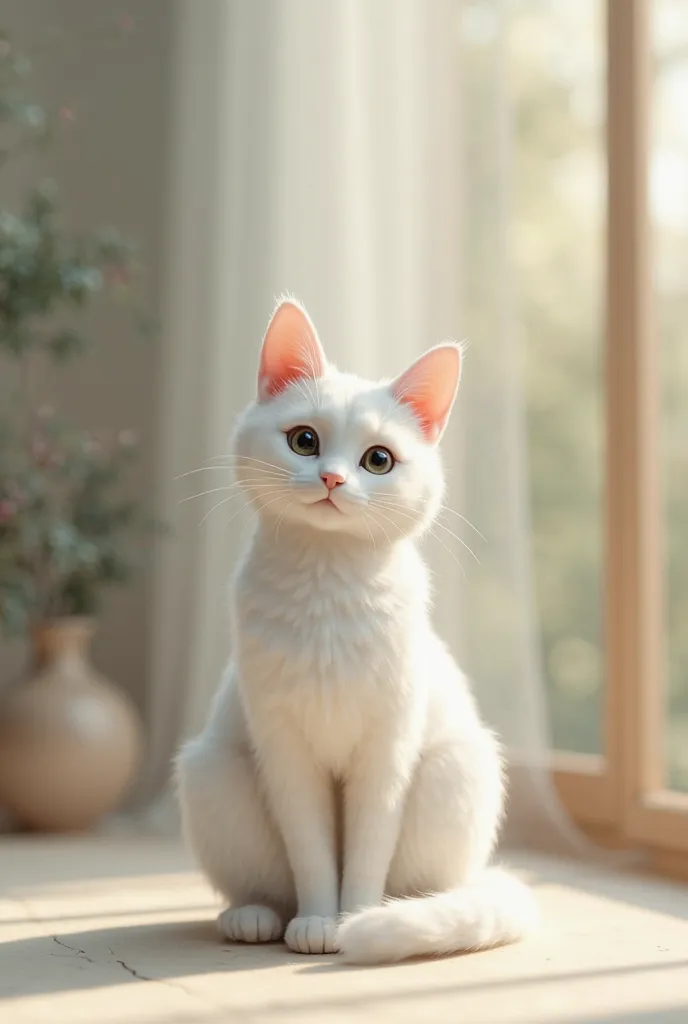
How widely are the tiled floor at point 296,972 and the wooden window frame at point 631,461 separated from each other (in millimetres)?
→ 367

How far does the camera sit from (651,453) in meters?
2.24

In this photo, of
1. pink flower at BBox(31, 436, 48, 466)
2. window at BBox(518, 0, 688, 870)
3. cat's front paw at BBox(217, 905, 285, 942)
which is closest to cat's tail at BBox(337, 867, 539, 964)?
cat's front paw at BBox(217, 905, 285, 942)

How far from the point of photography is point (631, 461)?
7.34 feet

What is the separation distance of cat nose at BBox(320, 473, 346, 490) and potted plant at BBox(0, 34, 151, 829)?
1145mm

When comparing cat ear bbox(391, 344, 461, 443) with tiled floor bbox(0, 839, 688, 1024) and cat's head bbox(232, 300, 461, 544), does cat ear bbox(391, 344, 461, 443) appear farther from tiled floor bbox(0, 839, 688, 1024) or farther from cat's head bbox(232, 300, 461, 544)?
tiled floor bbox(0, 839, 688, 1024)

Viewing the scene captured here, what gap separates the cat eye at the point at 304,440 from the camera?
1.44 m

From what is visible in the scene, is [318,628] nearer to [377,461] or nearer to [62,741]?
[377,461]

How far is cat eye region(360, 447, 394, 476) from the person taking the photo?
56.5 inches

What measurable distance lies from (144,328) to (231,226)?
34cm

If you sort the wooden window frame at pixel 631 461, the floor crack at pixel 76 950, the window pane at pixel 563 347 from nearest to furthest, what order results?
the floor crack at pixel 76 950 < the wooden window frame at pixel 631 461 < the window pane at pixel 563 347

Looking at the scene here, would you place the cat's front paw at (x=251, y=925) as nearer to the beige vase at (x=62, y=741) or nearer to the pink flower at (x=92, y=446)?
the beige vase at (x=62, y=741)

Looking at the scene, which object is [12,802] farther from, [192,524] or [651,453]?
[651,453]

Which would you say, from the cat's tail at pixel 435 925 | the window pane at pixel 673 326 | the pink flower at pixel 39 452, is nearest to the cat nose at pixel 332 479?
the cat's tail at pixel 435 925

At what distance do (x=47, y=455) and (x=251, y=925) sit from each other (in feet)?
4.17
